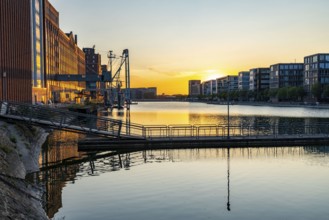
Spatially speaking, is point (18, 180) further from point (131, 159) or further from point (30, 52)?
point (30, 52)

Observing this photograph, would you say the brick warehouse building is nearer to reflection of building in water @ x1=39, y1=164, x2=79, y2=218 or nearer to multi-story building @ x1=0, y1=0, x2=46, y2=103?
multi-story building @ x1=0, y1=0, x2=46, y2=103

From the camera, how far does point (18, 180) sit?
64.0 ft

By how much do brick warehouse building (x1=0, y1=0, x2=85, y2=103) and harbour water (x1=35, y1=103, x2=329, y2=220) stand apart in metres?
33.9

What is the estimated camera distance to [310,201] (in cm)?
2073

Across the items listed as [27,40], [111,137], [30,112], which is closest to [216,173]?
[111,137]

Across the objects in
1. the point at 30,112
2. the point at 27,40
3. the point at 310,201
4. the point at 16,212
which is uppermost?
the point at 27,40

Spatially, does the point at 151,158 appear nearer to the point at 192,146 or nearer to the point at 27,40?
the point at 192,146

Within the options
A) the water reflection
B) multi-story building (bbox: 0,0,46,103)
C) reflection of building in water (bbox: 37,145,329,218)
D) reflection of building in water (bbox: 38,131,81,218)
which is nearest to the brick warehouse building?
multi-story building (bbox: 0,0,46,103)

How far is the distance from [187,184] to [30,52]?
62939 millimetres

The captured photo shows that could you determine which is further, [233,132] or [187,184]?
[233,132]

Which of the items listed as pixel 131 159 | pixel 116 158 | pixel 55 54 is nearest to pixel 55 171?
pixel 116 158

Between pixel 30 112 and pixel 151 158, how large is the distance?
13.0 meters

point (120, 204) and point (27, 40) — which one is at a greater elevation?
point (27, 40)

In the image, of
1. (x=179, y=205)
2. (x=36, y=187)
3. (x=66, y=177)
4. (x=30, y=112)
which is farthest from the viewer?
(x=30, y=112)
